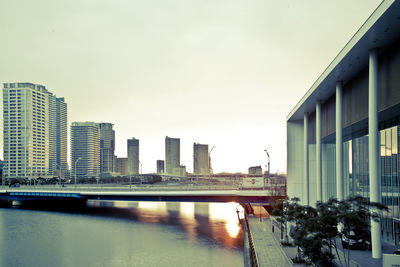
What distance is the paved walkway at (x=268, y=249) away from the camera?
2717cm

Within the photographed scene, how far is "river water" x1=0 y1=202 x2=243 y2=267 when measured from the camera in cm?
3572

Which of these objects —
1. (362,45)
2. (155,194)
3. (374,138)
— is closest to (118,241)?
(155,194)

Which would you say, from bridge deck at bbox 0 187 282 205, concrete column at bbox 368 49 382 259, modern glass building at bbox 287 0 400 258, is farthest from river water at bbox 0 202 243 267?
concrete column at bbox 368 49 382 259

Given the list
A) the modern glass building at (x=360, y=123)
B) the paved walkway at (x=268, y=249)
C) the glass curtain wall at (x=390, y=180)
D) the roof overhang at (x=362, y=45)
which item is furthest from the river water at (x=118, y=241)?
the roof overhang at (x=362, y=45)

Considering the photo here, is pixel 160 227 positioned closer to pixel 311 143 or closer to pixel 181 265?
pixel 181 265

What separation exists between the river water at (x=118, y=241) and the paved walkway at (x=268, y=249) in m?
2.72

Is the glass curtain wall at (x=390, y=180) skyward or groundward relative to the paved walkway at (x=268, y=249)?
skyward

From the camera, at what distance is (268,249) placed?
3262cm

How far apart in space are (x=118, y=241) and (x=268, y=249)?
21.7 meters

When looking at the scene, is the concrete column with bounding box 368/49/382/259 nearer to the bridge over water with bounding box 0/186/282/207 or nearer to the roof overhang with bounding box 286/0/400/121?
the roof overhang with bounding box 286/0/400/121

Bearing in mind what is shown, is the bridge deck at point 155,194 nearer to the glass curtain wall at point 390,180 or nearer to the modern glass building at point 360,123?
the modern glass building at point 360,123

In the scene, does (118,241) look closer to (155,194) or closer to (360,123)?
(155,194)

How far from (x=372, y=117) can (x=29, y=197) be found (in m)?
90.0

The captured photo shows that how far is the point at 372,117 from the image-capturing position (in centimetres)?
2142
